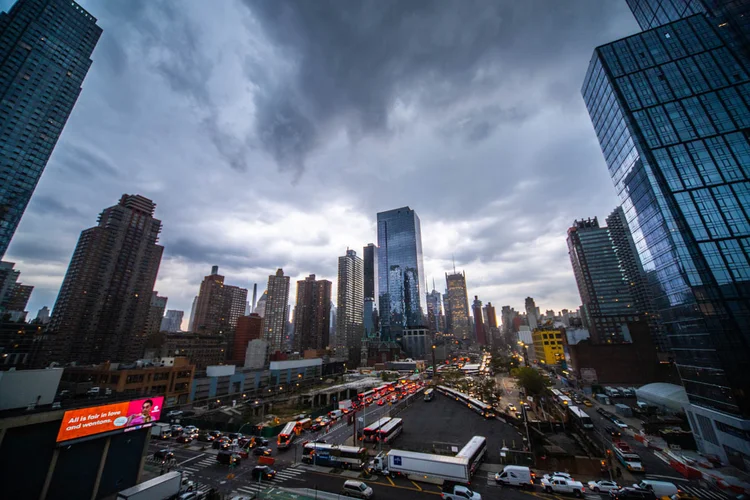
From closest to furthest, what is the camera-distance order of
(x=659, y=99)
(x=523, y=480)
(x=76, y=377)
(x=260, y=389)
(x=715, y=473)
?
(x=523, y=480), (x=715, y=473), (x=659, y=99), (x=76, y=377), (x=260, y=389)

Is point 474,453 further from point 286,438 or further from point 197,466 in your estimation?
point 197,466

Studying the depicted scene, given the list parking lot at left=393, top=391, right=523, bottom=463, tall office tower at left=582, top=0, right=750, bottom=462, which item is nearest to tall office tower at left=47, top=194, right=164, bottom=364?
parking lot at left=393, top=391, right=523, bottom=463

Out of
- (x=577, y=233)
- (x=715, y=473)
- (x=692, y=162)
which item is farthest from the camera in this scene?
(x=577, y=233)

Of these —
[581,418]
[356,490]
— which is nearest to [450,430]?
[581,418]

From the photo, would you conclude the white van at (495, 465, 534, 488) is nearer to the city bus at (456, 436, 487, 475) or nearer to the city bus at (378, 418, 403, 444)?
the city bus at (456, 436, 487, 475)

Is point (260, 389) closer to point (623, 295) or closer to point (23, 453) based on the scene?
point (23, 453)

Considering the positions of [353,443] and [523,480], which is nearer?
[523,480]

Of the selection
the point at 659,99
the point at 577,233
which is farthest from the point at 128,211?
the point at 577,233
